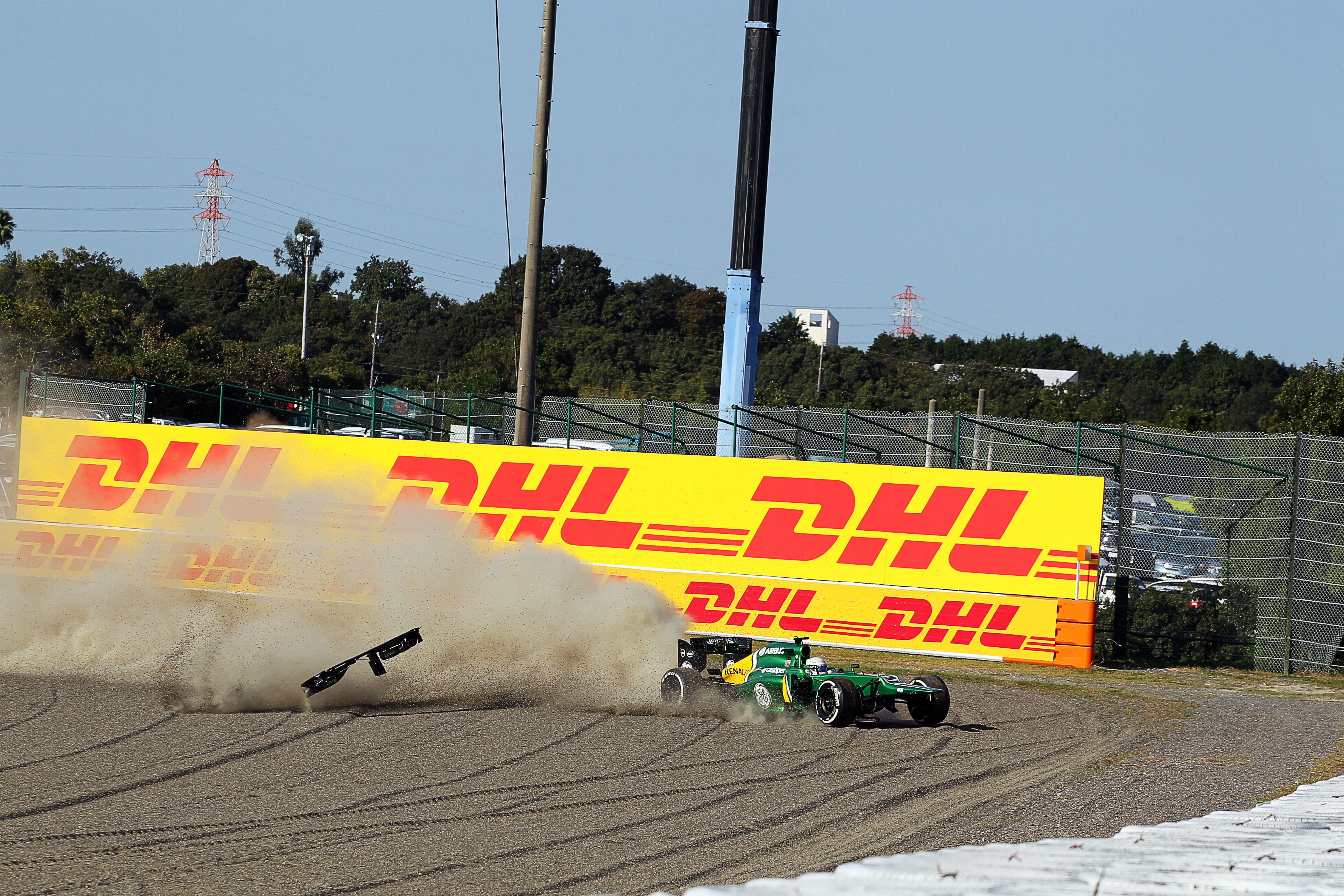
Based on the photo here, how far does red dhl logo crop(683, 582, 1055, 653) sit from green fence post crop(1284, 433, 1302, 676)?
142 inches

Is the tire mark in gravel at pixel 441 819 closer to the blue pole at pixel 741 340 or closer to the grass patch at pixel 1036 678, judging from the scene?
the grass patch at pixel 1036 678

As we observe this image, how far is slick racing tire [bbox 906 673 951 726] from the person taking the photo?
1265 centimetres

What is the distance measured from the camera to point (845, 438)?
70.3 ft

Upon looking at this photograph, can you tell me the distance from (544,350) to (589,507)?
62575 millimetres

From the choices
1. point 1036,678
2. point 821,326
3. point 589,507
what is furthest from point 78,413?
point 821,326

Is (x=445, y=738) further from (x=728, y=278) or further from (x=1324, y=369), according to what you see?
(x=1324, y=369)

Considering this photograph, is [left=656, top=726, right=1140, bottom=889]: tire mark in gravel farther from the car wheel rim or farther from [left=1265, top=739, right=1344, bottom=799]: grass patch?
the car wheel rim

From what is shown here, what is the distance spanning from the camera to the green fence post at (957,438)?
21.2 m

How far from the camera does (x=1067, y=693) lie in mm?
15812

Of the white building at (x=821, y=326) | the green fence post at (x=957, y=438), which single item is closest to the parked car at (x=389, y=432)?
the green fence post at (x=957, y=438)

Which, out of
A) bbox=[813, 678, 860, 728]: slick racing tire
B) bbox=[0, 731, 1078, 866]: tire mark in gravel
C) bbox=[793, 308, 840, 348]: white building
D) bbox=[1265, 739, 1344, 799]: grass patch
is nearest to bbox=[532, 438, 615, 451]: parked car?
bbox=[813, 678, 860, 728]: slick racing tire

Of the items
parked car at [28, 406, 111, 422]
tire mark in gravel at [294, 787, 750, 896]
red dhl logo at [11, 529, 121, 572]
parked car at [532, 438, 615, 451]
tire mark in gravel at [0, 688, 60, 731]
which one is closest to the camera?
→ tire mark in gravel at [294, 787, 750, 896]

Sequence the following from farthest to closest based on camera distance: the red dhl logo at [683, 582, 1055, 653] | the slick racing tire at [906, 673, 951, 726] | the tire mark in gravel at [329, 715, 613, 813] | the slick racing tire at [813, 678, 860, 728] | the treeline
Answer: the treeline
the red dhl logo at [683, 582, 1055, 653]
the slick racing tire at [906, 673, 951, 726]
the slick racing tire at [813, 678, 860, 728]
the tire mark in gravel at [329, 715, 613, 813]

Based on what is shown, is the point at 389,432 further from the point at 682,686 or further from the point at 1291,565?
the point at 1291,565
